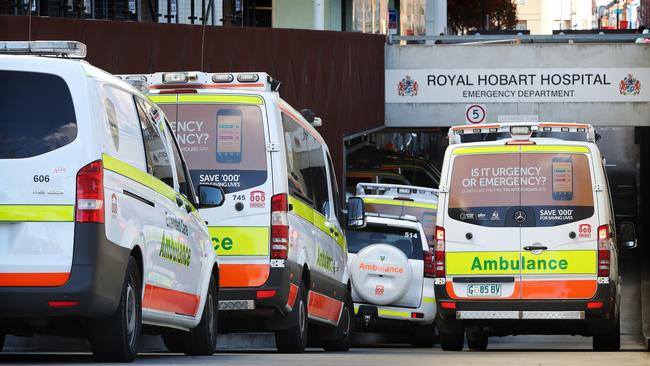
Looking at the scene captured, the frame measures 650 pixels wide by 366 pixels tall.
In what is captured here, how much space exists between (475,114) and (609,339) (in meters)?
18.3

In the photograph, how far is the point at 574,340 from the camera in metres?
21.5

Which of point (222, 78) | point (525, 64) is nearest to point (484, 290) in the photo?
point (222, 78)

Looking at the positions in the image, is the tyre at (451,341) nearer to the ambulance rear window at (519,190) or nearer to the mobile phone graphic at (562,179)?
the ambulance rear window at (519,190)

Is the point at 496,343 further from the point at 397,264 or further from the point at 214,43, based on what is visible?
the point at 214,43

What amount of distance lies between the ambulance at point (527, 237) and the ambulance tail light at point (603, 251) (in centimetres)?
1

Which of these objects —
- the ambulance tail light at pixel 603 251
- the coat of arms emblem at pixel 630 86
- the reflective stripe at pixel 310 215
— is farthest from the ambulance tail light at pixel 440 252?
the coat of arms emblem at pixel 630 86

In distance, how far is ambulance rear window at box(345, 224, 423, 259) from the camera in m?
18.5

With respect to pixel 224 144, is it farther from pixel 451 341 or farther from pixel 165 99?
pixel 451 341

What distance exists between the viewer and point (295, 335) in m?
13.4

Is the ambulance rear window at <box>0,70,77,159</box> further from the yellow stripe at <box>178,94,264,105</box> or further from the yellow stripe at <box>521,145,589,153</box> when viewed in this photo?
the yellow stripe at <box>521,145,589,153</box>

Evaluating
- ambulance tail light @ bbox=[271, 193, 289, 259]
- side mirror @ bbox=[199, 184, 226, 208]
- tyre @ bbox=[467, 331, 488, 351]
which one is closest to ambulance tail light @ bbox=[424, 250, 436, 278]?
tyre @ bbox=[467, 331, 488, 351]

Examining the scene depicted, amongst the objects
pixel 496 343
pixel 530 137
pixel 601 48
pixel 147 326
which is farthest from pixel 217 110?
pixel 601 48

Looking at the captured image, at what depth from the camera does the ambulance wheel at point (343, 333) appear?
15.8 m

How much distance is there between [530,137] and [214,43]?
11.1 m
